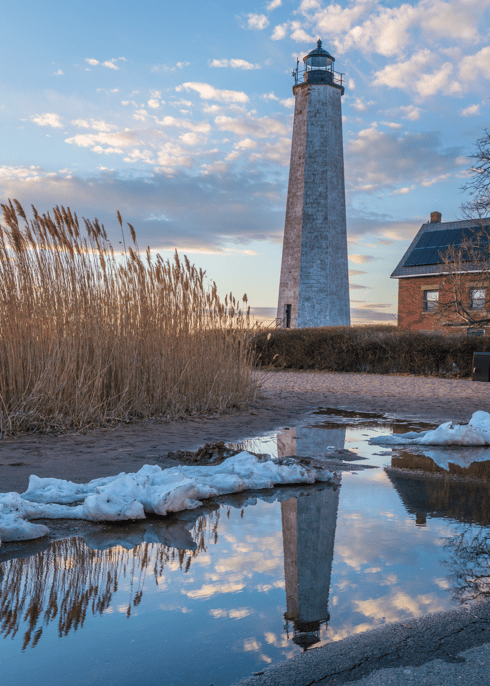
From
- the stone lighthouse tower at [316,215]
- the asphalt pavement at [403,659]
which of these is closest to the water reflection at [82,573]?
the asphalt pavement at [403,659]

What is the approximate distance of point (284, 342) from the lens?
53.2 ft

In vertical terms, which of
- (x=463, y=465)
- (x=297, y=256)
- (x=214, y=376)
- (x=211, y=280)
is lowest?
(x=463, y=465)

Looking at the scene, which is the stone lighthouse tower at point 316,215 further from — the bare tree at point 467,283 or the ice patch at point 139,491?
the ice patch at point 139,491

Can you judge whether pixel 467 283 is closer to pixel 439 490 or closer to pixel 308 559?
pixel 439 490

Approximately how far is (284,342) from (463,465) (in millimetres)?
11872

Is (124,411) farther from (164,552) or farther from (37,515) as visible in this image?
(164,552)

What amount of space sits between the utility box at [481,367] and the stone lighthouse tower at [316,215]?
29.5 ft

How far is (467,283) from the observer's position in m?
21.0

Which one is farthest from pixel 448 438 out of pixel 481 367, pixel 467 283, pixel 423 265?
pixel 423 265

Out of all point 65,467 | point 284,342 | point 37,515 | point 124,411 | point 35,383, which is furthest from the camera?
point 284,342

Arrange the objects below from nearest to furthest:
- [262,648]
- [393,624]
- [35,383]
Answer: [262,648] < [393,624] < [35,383]

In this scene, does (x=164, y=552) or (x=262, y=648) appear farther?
(x=164, y=552)

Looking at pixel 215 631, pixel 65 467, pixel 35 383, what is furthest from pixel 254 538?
pixel 35 383

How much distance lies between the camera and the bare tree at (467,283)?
1576 cm
